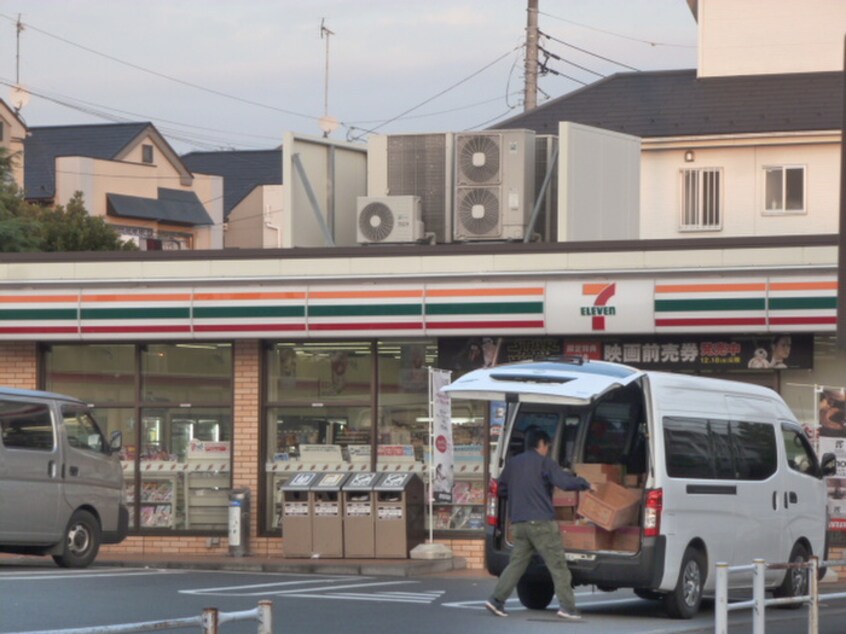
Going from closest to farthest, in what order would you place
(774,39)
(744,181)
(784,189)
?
(784,189) < (744,181) < (774,39)

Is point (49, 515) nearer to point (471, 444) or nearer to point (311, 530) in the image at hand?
point (311, 530)

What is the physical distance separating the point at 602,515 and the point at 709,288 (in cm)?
707

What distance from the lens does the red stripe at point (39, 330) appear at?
951 inches

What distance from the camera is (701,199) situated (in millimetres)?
37125

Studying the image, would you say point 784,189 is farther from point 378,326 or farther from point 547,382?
point 547,382

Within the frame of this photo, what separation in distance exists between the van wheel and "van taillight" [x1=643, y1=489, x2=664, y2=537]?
26.1ft

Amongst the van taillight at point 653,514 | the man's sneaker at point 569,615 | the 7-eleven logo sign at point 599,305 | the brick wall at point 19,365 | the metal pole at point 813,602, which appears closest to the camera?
the metal pole at point 813,602

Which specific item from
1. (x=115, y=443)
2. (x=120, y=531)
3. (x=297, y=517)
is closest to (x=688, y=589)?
(x=120, y=531)

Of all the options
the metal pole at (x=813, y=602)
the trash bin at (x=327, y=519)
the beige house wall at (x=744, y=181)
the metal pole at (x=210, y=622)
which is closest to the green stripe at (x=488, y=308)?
the trash bin at (x=327, y=519)

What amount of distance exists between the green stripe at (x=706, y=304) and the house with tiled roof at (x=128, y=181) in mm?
37970

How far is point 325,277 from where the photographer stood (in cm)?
2322

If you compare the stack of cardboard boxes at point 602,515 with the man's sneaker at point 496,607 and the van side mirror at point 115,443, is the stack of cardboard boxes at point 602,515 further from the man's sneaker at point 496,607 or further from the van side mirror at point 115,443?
the van side mirror at point 115,443

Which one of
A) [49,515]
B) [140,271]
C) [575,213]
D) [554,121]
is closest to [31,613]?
[49,515]

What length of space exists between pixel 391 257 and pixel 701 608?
7851mm
